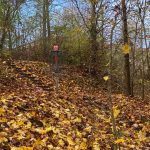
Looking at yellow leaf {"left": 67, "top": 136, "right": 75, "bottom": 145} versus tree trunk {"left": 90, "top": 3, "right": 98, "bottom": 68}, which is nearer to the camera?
yellow leaf {"left": 67, "top": 136, "right": 75, "bottom": 145}

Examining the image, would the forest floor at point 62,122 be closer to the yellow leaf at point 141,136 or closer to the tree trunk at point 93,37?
the yellow leaf at point 141,136

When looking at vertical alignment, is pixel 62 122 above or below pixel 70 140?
above

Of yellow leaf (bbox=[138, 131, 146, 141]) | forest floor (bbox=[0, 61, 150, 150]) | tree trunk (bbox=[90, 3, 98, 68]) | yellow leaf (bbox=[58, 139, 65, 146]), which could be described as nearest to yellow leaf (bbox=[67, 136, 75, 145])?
forest floor (bbox=[0, 61, 150, 150])

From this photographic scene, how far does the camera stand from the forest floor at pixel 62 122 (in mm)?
7773

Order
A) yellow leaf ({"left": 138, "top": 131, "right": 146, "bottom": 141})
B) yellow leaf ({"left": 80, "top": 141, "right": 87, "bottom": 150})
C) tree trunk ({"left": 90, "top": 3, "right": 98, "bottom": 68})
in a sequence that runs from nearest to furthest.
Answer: yellow leaf ({"left": 80, "top": 141, "right": 87, "bottom": 150}) → yellow leaf ({"left": 138, "top": 131, "right": 146, "bottom": 141}) → tree trunk ({"left": 90, "top": 3, "right": 98, "bottom": 68})

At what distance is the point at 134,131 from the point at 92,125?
128cm

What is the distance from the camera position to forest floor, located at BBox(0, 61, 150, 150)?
7.77 m

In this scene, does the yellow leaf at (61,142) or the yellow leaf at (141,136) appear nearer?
the yellow leaf at (61,142)

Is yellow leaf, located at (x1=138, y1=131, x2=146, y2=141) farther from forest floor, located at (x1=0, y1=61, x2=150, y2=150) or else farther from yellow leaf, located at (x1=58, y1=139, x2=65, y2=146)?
yellow leaf, located at (x1=58, y1=139, x2=65, y2=146)

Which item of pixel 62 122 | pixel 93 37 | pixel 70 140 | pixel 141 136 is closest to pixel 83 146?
pixel 70 140

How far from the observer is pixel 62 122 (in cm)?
958

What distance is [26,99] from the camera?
1095cm

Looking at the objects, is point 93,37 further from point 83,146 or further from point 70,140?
point 83,146

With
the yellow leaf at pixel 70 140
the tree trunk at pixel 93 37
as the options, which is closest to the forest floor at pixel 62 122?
the yellow leaf at pixel 70 140
